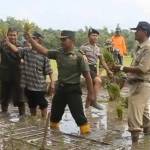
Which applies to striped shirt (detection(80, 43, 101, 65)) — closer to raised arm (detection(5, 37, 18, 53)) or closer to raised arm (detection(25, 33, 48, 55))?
raised arm (detection(5, 37, 18, 53))

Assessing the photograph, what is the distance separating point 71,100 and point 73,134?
23.1 inches

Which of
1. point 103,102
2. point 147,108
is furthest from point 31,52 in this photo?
point 103,102

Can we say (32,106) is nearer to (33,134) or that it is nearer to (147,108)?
(33,134)

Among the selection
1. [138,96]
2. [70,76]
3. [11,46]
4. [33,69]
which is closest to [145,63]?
[138,96]

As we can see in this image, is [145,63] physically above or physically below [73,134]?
above

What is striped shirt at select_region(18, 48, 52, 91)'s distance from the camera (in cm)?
998

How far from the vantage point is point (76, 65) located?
8.50 m

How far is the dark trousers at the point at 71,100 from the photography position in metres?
8.59

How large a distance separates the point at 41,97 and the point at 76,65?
6.18ft

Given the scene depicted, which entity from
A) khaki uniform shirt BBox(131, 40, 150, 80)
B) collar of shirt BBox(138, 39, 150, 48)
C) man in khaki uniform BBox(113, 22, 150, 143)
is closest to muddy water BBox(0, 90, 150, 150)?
man in khaki uniform BBox(113, 22, 150, 143)

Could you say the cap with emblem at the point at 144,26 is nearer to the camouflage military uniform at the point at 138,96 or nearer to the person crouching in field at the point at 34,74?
the camouflage military uniform at the point at 138,96

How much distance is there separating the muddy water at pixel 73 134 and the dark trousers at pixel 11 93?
0.93ft

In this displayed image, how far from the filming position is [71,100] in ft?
28.2

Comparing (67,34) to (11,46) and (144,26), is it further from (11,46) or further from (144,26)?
(11,46)
